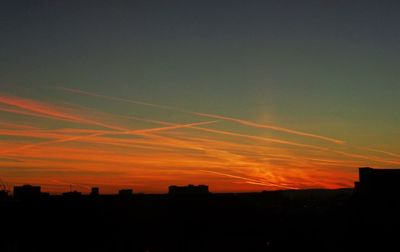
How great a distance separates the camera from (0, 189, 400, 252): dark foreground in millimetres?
47794

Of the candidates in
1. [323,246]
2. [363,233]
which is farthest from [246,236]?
A: [363,233]

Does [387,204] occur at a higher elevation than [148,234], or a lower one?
higher

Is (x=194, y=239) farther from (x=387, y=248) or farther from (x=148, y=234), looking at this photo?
(x=387, y=248)

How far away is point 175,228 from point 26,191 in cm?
2337

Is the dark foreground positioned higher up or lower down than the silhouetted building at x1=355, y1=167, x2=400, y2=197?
lower down

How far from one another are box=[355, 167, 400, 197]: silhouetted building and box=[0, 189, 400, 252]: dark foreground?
101 centimetres

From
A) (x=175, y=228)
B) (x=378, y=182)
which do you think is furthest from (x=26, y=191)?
(x=378, y=182)

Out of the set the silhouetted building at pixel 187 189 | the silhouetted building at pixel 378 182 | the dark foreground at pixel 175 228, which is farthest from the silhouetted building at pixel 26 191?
the silhouetted building at pixel 378 182

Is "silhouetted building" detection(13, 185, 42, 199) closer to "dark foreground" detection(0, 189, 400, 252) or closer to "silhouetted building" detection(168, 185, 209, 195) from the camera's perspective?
"dark foreground" detection(0, 189, 400, 252)

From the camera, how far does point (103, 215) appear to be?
5628 centimetres

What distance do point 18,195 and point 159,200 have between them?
60.6ft

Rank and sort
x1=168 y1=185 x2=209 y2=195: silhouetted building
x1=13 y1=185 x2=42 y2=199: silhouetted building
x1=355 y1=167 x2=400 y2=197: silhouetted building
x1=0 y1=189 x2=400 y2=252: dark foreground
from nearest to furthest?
1. x1=0 y1=189 x2=400 y2=252: dark foreground
2. x1=355 y1=167 x2=400 y2=197: silhouetted building
3. x1=13 y1=185 x2=42 y2=199: silhouetted building
4. x1=168 y1=185 x2=209 y2=195: silhouetted building

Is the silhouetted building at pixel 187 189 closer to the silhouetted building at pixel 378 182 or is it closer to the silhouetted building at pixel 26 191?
the silhouetted building at pixel 26 191

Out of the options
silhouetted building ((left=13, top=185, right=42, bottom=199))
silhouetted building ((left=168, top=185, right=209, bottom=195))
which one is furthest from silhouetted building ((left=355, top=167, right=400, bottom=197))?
silhouetted building ((left=168, top=185, right=209, bottom=195))
